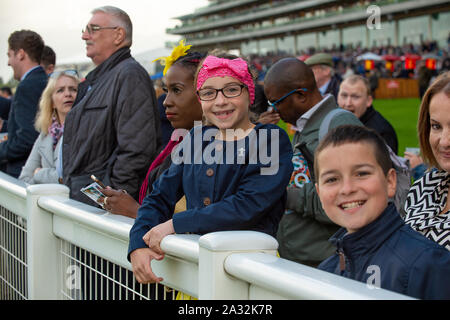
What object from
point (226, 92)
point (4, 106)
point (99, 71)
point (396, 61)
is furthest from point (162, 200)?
point (396, 61)

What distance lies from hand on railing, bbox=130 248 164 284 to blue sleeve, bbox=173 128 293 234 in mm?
183

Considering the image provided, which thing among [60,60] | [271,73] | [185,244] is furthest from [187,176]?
[60,60]

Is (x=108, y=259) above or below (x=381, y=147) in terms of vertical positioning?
below

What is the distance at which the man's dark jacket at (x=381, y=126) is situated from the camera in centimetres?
509

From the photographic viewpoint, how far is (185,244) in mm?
1640

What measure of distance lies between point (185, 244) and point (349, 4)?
201 ft

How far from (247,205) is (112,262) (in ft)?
1.87

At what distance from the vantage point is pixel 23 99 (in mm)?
4879

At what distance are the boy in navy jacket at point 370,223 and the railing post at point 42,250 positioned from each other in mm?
1391

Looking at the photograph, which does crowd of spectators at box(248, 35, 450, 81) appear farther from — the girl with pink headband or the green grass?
the girl with pink headband

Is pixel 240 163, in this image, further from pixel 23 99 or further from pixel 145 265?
pixel 23 99

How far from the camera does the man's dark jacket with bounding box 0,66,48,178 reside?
4.79m

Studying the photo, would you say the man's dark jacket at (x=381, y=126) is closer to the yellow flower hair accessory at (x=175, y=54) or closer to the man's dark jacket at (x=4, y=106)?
the yellow flower hair accessory at (x=175, y=54)
